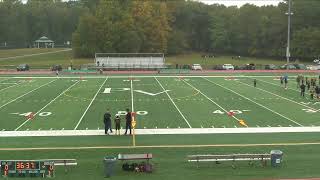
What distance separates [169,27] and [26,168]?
88.3 m

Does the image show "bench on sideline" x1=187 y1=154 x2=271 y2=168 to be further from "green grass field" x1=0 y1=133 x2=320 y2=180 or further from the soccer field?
the soccer field

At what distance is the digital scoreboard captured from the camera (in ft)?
51.2

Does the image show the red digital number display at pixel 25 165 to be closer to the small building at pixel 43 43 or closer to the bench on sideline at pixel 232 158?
the bench on sideline at pixel 232 158

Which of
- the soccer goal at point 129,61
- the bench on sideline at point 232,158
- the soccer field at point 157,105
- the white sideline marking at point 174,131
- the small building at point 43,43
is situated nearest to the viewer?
the bench on sideline at point 232,158

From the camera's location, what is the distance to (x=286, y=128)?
78.7ft

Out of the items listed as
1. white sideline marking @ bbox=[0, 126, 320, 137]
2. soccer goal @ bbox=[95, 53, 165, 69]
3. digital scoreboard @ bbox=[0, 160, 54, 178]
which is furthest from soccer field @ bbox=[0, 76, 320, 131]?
soccer goal @ bbox=[95, 53, 165, 69]

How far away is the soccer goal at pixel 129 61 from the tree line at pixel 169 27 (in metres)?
15.0

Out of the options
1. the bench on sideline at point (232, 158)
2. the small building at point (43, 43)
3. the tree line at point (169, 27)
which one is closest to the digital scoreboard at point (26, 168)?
the bench on sideline at point (232, 158)

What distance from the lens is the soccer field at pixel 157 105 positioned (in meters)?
25.5

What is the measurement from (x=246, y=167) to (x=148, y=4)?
83.2 metres

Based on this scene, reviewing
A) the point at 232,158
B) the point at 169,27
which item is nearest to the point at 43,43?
the point at 169,27

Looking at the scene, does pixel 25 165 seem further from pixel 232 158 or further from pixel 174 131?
pixel 174 131

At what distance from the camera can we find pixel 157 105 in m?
31.8

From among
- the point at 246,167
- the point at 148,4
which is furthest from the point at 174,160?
the point at 148,4
